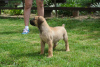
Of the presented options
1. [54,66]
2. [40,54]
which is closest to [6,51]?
[40,54]

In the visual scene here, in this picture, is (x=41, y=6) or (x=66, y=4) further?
(x=66, y=4)

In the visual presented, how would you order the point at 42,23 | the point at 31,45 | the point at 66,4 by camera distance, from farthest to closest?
the point at 66,4 < the point at 31,45 < the point at 42,23

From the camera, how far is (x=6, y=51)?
3693 millimetres

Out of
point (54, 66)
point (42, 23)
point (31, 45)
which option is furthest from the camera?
point (31, 45)

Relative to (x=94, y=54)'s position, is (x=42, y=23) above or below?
above

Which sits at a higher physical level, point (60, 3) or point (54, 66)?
point (60, 3)

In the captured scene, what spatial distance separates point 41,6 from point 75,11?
456cm

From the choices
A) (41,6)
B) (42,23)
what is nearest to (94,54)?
(42,23)

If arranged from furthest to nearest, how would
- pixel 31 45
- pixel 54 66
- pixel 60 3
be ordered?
A: pixel 60 3, pixel 31 45, pixel 54 66

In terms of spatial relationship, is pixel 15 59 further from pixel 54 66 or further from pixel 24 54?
pixel 54 66

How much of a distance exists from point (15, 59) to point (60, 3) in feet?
27.1

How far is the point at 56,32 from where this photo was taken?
3.57m

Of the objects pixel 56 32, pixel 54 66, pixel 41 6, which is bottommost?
pixel 54 66

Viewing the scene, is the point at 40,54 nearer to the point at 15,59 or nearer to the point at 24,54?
the point at 24,54
